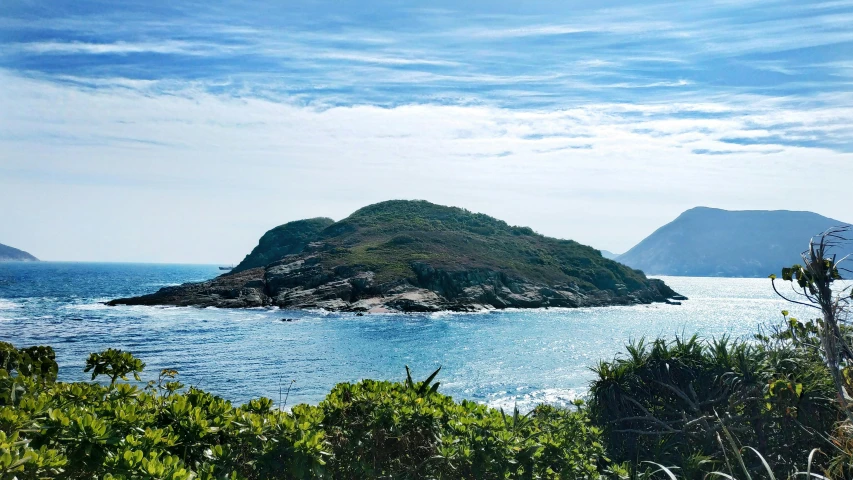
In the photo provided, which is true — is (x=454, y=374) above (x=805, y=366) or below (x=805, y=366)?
below

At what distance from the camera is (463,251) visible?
9394 centimetres

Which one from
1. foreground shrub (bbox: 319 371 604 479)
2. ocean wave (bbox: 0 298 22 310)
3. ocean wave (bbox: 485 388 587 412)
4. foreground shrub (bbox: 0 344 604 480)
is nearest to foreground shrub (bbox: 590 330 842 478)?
foreground shrub (bbox: 0 344 604 480)

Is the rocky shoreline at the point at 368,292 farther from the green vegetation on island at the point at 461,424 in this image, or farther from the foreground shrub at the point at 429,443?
the foreground shrub at the point at 429,443

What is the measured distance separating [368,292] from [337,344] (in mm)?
28881

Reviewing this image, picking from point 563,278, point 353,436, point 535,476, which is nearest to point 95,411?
point 353,436

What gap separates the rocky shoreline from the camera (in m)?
70.4

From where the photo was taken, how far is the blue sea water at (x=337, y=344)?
31125mm

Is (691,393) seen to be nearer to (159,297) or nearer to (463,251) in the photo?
(159,297)

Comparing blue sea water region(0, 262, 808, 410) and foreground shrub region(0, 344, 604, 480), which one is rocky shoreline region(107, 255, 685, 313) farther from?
foreground shrub region(0, 344, 604, 480)

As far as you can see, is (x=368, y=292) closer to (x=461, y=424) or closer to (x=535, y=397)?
(x=535, y=397)

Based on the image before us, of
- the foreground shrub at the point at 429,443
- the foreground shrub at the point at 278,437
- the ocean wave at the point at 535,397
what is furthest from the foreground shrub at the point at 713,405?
the ocean wave at the point at 535,397

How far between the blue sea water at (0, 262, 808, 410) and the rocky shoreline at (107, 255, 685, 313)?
15.2 feet

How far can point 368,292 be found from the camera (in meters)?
72.8

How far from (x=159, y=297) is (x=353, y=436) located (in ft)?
259
